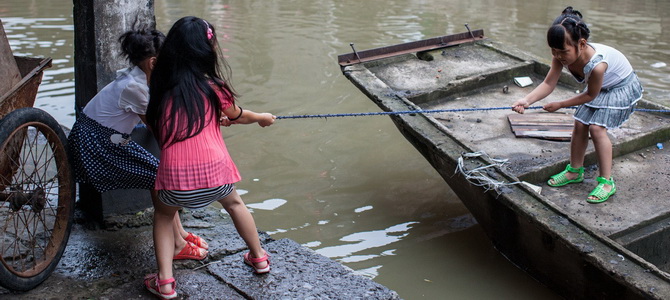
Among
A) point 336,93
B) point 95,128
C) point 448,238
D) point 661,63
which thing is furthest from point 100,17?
point 661,63

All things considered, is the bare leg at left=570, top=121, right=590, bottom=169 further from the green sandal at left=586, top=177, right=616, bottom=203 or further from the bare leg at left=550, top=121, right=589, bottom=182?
the green sandal at left=586, top=177, right=616, bottom=203

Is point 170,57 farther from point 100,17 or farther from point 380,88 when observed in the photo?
point 380,88

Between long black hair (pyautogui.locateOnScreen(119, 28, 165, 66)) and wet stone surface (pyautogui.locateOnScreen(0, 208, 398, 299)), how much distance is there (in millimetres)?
1127

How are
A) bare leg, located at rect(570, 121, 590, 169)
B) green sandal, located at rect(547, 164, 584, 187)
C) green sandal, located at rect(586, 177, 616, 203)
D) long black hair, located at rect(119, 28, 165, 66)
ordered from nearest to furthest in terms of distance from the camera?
long black hair, located at rect(119, 28, 165, 66) < green sandal, located at rect(586, 177, 616, 203) < bare leg, located at rect(570, 121, 590, 169) < green sandal, located at rect(547, 164, 584, 187)

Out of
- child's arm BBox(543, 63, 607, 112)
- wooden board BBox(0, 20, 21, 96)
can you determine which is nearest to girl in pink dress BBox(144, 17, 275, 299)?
wooden board BBox(0, 20, 21, 96)

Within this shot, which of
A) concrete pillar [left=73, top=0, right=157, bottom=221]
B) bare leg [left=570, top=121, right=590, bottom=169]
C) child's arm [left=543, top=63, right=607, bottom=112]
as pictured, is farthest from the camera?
bare leg [left=570, top=121, right=590, bottom=169]

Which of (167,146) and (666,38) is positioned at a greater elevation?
(167,146)

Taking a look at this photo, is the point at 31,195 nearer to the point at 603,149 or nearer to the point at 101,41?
the point at 101,41

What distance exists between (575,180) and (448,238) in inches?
46.9

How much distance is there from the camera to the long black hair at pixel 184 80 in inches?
115

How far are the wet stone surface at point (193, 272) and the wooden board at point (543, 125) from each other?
2440mm

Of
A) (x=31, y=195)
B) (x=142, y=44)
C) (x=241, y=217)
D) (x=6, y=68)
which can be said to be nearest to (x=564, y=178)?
(x=241, y=217)

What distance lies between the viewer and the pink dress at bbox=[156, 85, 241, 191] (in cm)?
301

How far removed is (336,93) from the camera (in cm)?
888
